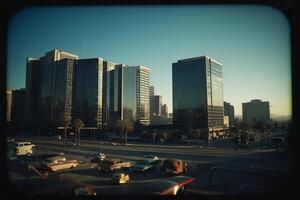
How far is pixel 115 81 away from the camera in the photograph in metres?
26.1

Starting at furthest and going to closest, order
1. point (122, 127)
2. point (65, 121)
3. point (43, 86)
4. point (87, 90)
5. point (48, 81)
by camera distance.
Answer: point (122, 127), point (87, 90), point (65, 121), point (48, 81), point (43, 86)

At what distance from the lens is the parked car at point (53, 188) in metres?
2.28

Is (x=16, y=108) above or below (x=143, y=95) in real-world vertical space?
below

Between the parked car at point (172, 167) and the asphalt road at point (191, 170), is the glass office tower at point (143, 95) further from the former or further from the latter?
the parked car at point (172, 167)

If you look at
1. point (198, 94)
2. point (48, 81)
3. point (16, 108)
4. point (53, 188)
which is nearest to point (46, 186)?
point (53, 188)

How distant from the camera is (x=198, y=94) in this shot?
35.7 meters

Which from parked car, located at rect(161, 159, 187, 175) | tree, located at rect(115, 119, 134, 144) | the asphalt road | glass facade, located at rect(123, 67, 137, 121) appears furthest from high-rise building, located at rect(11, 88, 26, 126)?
glass facade, located at rect(123, 67, 137, 121)

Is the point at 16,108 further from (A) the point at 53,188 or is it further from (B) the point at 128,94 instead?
(B) the point at 128,94

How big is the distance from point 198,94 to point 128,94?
1218 centimetres

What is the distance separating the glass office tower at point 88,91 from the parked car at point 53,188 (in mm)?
18152

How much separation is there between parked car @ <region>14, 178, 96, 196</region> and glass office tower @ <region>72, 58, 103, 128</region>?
18152mm

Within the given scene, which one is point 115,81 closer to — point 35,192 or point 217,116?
point 217,116

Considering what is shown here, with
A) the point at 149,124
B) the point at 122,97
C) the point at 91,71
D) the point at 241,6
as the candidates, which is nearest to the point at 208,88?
the point at 149,124

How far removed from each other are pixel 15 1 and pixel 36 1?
0.27 metres
